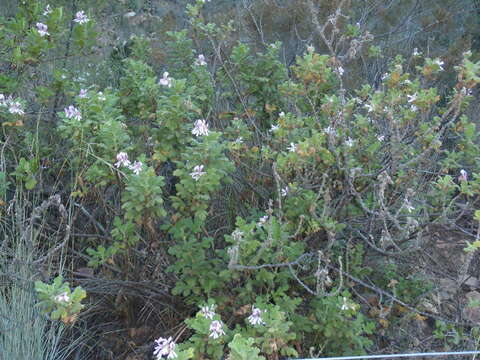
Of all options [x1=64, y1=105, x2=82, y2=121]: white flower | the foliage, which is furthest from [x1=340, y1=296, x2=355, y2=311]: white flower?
[x1=64, y1=105, x2=82, y2=121]: white flower

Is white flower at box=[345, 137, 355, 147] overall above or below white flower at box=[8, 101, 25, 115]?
below

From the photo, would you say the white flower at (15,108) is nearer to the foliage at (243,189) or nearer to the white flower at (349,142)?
the foliage at (243,189)

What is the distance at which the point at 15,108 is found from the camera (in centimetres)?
308

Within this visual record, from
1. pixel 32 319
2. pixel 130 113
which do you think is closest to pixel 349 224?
pixel 130 113

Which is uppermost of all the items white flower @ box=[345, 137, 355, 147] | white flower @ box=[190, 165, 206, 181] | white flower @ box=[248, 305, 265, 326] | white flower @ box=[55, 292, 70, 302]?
white flower @ box=[190, 165, 206, 181]

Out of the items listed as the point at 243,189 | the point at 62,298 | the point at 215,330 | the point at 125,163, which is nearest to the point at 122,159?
the point at 125,163

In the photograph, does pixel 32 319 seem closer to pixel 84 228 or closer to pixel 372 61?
pixel 84 228

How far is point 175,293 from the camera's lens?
2861mm

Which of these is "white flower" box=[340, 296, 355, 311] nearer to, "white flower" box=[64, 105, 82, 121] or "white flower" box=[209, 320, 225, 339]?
"white flower" box=[209, 320, 225, 339]

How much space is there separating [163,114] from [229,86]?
1139 millimetres

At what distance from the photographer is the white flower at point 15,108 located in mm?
3062

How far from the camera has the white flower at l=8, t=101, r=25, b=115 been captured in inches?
121

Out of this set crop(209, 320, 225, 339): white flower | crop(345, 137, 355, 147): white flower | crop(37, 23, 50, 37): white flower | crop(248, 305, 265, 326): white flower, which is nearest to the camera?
crop(209, 320, 225, 339): white flower

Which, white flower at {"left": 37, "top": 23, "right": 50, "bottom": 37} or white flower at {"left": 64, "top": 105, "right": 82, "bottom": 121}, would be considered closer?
white flower at {"left": 64, "top": 105, "right": 82, "bottom": 121}
